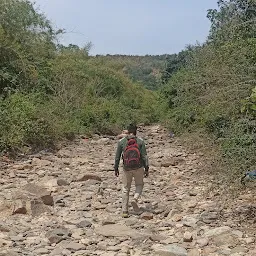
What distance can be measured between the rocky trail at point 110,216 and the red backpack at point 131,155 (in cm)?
85

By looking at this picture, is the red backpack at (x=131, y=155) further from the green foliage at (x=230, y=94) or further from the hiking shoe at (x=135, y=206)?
the green foliage at (x=230, y=94)

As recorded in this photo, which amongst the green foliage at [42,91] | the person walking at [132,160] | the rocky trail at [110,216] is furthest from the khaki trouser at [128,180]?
the green foliage at [42,91]

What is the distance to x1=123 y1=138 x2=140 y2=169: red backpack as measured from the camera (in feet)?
23.4

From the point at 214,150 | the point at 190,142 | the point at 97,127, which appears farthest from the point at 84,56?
the point at 214,150

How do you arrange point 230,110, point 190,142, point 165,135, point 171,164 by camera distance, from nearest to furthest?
point 230,110 < point 171,164 < point 190,142 < point 165,135

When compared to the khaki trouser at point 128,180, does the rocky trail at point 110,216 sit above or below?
below

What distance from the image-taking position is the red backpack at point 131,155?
713 cm

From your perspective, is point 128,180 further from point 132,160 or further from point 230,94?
point 230,94

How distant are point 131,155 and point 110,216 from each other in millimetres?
1096

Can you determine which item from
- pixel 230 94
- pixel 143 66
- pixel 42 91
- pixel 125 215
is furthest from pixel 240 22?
pixel 143 66

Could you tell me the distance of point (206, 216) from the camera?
22.2ft

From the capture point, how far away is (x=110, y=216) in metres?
7.21

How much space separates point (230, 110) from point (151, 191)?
2.64 metres

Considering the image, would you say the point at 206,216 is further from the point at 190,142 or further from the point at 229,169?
the point at 190,142
